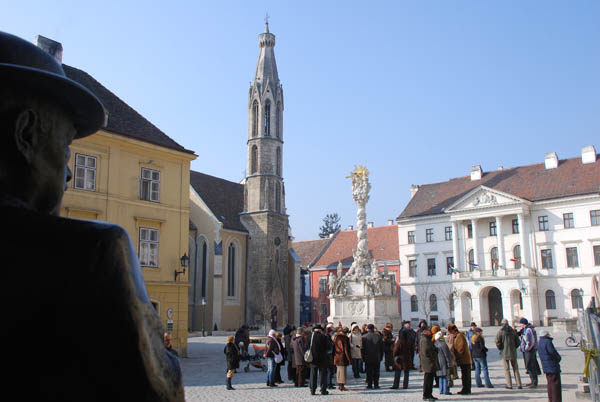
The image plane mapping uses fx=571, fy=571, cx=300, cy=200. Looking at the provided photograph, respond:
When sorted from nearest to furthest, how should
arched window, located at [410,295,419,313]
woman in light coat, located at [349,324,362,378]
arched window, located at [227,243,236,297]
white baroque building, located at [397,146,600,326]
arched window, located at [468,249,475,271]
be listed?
1. woman in light coat, located at [349,324,362,378]
2. arched window, located at [227,243,236,297]
3. white baroque building, located at [397,146,600,326]
4. arched window, located at [468,249,475,271]
5. arched window, located at [410,295,419,313]

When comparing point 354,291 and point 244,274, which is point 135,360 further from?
point 244,274

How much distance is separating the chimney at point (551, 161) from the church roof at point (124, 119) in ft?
143

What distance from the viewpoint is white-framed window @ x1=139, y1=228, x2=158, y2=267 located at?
2175cm

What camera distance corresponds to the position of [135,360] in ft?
3.88

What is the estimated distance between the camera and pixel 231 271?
161 feet

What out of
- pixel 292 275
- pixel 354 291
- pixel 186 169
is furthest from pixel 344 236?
pixel 186 169

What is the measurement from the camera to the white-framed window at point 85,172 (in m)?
19.9

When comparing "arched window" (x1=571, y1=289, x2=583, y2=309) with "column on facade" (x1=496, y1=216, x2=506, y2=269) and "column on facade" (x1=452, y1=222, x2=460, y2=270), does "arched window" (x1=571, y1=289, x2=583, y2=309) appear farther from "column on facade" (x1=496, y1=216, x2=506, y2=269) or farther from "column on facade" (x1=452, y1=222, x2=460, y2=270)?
"column on facade" (x1=452, y1=222, x2=460, y2=270)

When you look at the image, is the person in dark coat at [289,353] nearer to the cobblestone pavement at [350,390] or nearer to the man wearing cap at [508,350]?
the cobblestone pavement at [350,390]

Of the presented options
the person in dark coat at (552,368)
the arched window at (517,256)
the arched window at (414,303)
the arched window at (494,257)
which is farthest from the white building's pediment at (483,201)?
the person in dark coat at (552,368)

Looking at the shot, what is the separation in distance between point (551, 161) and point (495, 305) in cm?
1522

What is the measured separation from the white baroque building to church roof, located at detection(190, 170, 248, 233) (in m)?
17.8

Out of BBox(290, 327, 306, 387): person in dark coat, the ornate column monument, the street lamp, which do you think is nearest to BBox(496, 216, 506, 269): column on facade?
the ornate column monument

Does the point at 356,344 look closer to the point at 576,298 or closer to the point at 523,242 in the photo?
the point at 576,298
